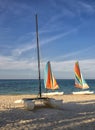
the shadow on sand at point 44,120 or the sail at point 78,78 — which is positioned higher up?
the sail at point 78,78

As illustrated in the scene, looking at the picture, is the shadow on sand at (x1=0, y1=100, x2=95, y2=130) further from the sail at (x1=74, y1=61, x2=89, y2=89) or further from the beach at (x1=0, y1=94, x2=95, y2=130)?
the sail at (x1=74, y1=61, x2=89, y2=89)

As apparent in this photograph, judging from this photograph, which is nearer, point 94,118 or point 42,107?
point 94,118

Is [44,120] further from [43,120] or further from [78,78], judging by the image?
[78,78]

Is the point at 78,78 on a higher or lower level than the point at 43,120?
higher

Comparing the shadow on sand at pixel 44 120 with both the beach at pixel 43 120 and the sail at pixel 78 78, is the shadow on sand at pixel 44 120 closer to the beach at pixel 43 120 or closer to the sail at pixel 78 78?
the beach at pixel 43 120

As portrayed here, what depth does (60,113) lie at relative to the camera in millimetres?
16047

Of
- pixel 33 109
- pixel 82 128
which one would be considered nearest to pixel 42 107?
pixel 33 109

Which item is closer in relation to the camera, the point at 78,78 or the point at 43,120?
the point at 43,120

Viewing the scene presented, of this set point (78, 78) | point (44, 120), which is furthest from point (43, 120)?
point (78, 78)

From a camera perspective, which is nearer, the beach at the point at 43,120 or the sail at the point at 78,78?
the beach at the point at 43,120

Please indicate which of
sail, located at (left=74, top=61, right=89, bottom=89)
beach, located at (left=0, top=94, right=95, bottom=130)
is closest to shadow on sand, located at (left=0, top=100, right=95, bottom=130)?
beach, located at (left=0, top=94, right=95, bottom=130)

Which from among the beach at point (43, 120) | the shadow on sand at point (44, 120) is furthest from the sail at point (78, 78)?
the shadow on sand at point (44, 120)

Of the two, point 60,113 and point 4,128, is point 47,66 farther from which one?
point 4,128

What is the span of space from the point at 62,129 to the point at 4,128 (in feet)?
8.42
